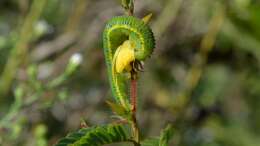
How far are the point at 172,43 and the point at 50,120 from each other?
99cm

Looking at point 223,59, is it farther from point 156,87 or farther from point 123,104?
point 123,104

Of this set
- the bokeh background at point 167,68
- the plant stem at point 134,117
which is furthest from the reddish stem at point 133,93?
the bokeh background at point 167,68

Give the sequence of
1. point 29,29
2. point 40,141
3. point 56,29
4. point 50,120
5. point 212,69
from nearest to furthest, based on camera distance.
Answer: point 40,141 → point 29,29 → point 50,120 → point 212,69 → point 56,29

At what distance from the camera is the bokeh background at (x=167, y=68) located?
4.08m

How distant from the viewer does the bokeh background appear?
13.4 feet

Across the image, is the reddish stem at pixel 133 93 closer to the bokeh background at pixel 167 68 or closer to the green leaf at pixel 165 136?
the green leaf at pixel 165 136

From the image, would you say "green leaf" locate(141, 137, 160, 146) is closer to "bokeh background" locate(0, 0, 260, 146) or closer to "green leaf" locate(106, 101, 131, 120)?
"green leaf" locate(106, 101, 131, 120)

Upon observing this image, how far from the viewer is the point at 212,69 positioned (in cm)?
492

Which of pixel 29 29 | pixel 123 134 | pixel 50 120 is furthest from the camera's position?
pixel 50 120

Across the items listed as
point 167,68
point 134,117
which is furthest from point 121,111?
point 167,68

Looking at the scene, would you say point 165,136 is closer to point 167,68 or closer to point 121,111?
point 121,111

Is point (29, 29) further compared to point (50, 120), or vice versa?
point (50, 120)

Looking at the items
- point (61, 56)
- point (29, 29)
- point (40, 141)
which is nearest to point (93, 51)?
point (61, 56)

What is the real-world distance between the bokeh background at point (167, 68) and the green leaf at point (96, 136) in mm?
2601
